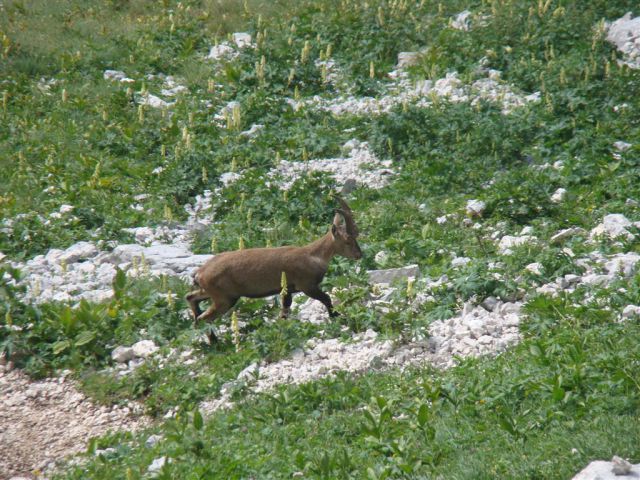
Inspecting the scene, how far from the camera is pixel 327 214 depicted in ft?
44.3

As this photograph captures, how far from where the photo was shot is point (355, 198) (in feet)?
46.3

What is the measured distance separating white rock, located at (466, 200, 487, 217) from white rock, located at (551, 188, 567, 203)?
1.03 meters

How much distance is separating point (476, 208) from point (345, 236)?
2483mm

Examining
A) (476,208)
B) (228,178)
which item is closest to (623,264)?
(476,208)

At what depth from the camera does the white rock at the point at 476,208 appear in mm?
12742

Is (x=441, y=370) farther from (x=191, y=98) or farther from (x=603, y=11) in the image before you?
(x=603, y=11)

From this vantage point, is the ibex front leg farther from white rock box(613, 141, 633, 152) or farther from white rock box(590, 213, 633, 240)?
white rock box(613, 141, 633, 152)

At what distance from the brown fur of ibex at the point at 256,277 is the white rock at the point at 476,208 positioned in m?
2.72

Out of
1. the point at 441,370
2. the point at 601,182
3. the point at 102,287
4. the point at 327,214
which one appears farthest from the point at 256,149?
the point at 441,370

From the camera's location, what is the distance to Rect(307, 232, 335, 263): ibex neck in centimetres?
1123

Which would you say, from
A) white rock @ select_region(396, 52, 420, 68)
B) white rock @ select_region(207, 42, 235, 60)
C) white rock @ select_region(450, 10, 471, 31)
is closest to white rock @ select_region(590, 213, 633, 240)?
white rock @ select_region(396, 52, 420, 68)

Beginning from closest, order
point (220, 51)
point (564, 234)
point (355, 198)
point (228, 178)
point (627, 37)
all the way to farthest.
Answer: point (564, 234), point (355, 198), point (228, 178), point (627, 37), point (220, 51)

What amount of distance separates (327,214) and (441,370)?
16.5 feet

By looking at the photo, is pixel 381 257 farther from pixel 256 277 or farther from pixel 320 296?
pixel 256 277
